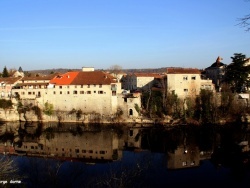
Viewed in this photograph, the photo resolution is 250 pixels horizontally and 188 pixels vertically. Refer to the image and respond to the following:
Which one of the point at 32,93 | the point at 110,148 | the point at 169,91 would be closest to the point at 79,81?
the point at 32,93

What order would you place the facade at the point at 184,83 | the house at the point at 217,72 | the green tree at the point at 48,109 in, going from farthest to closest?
the house at the point at 217,72 < the green tree at the point at 48,109 < the facade at the point at 184,83

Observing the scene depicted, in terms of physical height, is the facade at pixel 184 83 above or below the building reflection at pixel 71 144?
above

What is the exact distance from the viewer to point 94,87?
112ft

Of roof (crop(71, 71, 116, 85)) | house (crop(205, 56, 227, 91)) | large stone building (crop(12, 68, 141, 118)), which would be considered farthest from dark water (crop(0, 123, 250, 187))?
house (crop(205, 56, 227, 91))

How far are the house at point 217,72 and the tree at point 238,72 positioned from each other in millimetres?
3225

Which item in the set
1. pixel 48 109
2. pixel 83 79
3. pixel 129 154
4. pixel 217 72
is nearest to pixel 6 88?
pixel 48 109

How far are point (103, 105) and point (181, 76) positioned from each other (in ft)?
29.9

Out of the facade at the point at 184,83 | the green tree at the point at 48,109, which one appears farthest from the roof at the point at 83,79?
the facade at the point at 184,83

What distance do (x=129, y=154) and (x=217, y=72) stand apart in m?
22.0

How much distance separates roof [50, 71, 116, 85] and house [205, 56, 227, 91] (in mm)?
13457

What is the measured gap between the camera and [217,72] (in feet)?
129

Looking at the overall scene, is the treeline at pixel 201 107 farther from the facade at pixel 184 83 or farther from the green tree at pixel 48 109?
the green tree at pixel 48 109

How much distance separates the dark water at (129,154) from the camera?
14.8 meters

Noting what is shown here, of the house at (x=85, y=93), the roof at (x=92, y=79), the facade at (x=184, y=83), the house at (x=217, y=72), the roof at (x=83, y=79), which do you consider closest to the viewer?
the facade at (x=184, y=83)
